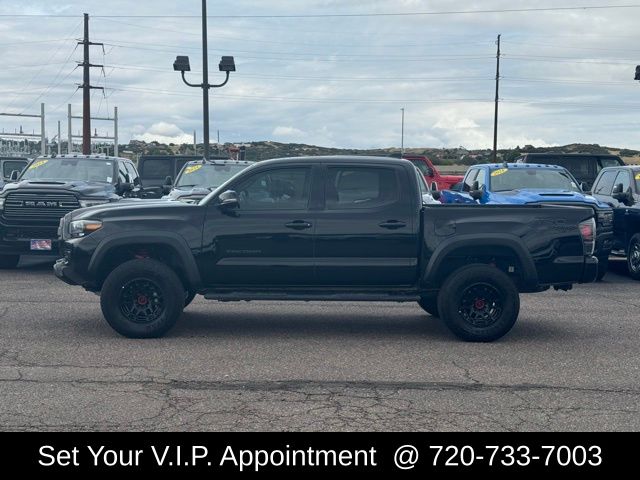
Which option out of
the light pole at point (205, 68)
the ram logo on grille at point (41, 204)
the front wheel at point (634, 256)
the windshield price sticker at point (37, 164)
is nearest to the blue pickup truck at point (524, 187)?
the front wheel at point (634, 256)

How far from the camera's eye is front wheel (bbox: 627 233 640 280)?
16062 millimetres

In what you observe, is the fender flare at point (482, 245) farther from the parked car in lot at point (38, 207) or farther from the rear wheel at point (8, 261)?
the rear wheel at point (8, 261)

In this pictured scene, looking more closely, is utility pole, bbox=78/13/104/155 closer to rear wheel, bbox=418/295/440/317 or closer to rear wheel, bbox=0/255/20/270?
rear wheel, bbox=0/255/20/270

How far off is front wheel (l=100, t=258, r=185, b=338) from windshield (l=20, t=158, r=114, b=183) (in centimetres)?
805

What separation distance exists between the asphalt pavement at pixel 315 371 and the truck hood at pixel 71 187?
158 inches

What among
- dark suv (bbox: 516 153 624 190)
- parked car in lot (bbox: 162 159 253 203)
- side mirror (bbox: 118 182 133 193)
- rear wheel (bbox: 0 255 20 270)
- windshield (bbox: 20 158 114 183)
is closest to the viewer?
rear wheel (bbox: 0 255 20 270)

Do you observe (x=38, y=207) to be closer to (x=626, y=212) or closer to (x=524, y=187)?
(x=524, y=187)

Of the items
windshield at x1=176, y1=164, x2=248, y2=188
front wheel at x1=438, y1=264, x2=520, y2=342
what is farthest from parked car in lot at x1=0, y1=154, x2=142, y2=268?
front wheel at x1=438, y1=264, x2=520, y2=342

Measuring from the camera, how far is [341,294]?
1009 cm

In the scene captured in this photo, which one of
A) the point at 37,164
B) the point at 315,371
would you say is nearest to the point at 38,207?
the point at 37,164

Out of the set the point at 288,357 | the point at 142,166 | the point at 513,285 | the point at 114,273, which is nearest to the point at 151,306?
the point at 114,273

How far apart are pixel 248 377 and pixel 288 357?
37.0 inches

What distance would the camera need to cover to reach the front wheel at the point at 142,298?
32.8 ft

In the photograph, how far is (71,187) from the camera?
16.6 meters
